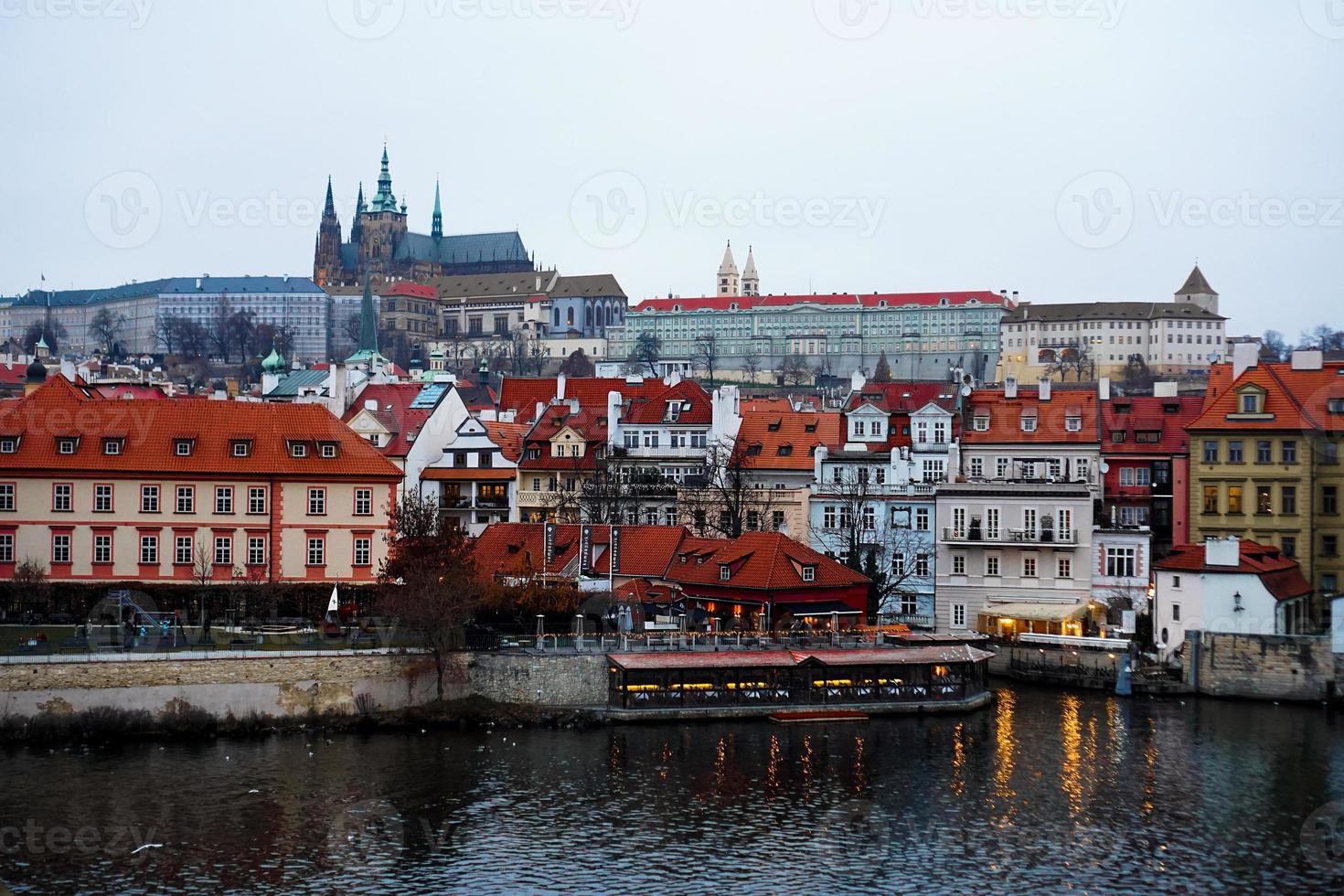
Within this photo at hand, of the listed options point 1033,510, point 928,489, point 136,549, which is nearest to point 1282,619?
point 1033,510

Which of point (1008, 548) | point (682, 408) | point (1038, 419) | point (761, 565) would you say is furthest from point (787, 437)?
point (761, 565)

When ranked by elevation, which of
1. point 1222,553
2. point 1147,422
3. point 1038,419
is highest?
Answer: point 1038,419

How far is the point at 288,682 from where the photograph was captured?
143 ft

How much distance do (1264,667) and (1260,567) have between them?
354cm

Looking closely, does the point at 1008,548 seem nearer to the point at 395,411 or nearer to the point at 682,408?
the point at 682,408

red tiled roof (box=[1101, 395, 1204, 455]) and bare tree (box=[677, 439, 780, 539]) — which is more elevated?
red tiled roof (box=[1101, 395, 1204, 455])

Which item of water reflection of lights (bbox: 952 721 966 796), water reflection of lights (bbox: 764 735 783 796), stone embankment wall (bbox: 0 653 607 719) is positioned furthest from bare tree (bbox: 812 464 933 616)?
water reflection of lights (bbox: 764 735 783 796)

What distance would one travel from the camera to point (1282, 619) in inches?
2012

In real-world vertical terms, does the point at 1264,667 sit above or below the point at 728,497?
below

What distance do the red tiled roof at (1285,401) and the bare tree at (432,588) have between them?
91.5 feet

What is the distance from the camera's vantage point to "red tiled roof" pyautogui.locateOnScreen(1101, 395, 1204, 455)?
200ft

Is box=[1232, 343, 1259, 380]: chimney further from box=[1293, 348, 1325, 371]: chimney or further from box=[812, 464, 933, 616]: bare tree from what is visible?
box=[812, 464, 933, 616]: bare tree

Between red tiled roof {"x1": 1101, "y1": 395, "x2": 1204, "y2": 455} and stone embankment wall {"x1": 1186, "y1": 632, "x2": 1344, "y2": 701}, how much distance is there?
11.8m

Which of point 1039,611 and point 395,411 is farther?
point 395,411
